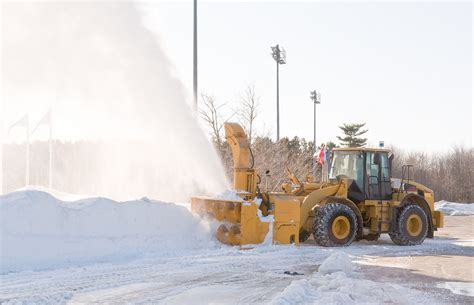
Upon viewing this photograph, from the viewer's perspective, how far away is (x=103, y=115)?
15.5m

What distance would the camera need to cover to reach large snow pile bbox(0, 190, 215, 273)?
32.5ft

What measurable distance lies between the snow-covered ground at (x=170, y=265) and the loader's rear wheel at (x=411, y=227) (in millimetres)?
986

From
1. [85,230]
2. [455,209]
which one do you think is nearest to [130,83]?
[85,230]

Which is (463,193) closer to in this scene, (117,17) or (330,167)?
(330,167)

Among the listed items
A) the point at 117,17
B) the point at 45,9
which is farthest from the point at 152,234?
the point at 45,9

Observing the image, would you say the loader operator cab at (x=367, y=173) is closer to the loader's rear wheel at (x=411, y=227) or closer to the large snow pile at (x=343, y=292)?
the loader's rear wheel at (x=411, y=227)

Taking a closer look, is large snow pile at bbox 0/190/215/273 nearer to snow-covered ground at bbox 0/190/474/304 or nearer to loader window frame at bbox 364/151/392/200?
snow-covered ground at bbox 0/190/474/304

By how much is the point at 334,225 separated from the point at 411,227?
8.21 feet

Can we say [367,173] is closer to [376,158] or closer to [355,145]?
[376,158]

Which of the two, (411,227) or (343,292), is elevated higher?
(411,227)

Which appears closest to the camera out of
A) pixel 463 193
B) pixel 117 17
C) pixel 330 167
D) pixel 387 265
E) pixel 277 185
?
pixel 387 265

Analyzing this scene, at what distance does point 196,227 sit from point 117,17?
17.3 ft

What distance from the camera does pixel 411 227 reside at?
1485 centimetres

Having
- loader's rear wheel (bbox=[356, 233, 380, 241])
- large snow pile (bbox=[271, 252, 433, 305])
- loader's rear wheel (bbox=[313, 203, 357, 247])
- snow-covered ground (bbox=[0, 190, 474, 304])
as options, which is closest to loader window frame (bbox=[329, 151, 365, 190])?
loader's rear wheel (bbox=[313, 203, 357, 247])
